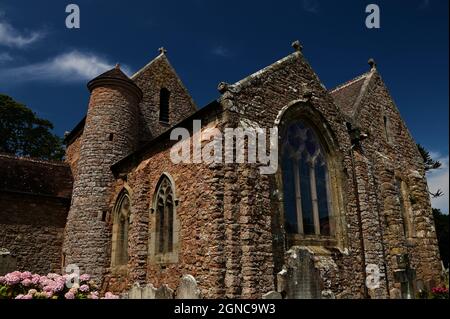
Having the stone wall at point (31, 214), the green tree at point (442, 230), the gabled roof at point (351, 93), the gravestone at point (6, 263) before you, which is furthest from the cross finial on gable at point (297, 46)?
the green tree at point (442, 230)

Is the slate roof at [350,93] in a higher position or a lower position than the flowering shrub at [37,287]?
higher

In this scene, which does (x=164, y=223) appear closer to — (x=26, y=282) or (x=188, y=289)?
(x=188, y=289)

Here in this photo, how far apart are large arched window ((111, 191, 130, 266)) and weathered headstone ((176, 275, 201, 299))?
4901mm

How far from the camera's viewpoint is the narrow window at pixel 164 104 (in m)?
18.4

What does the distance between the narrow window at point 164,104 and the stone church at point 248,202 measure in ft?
6.70

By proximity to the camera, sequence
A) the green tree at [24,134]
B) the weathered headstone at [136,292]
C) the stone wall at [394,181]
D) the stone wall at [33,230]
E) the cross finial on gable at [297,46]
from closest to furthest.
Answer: the weathered headstone at [136,292] < the cross finial on gable at [297,46] < the stone wall at [394,181] < the stone wall at [33,230] < the green tree at [24,134]

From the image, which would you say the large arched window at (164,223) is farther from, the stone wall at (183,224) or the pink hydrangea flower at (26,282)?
the pink hydrangea flower at (26,282)

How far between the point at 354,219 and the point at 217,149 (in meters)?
5.11

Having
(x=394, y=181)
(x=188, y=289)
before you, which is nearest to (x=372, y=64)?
(x=394, y=181)

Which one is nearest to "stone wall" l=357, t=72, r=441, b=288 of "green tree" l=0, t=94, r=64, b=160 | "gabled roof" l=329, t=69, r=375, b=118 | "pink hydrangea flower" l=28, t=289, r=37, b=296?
"gabled roof" l=329, t=69, r=375, b=118

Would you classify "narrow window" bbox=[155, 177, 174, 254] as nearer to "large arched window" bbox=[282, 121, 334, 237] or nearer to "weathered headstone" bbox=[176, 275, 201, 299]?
"weathered headstone" bbox=[176, 275, 201, 299]

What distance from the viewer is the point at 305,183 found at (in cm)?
1034

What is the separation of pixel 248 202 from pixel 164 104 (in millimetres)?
12102
